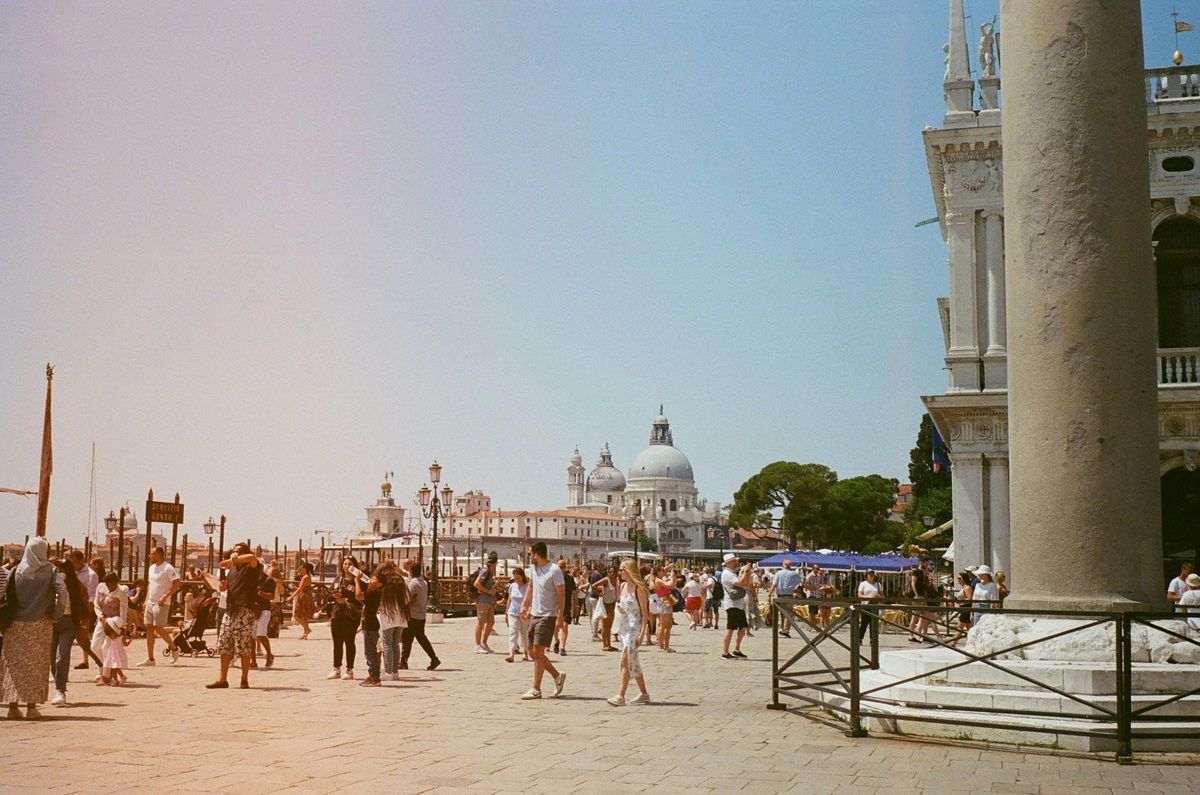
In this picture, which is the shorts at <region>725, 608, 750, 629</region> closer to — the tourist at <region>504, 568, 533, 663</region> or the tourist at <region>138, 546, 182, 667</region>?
the tourist at <region>504, 568, 533, 663</region>

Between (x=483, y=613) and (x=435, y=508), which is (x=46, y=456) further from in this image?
(x=483, y=613)

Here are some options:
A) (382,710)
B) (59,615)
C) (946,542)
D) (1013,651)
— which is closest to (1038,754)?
(1013,651)

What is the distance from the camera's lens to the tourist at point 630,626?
12.4 m

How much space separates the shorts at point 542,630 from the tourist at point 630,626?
2.36ft

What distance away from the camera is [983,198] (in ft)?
89.9

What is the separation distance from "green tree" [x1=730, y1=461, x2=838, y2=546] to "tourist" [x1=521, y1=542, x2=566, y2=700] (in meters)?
85.9

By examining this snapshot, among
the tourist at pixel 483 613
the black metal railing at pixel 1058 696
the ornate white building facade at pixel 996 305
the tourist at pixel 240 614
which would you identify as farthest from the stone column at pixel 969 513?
the tourist at pixel 240 614

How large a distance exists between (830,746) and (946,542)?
5686cm

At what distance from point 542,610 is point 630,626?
1005 mm

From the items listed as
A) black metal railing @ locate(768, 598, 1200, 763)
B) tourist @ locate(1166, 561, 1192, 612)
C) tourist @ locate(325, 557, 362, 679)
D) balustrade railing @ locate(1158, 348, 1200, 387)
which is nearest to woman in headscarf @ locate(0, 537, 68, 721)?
tourist @ locate(325, 557, 362, 679)

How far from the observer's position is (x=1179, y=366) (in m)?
24.9

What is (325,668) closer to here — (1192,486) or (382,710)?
(382,710)

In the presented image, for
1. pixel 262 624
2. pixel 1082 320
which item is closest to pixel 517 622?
pixel 262 624

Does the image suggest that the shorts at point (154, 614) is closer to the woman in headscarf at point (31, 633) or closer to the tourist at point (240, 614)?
the tourist at point (240, 614)
